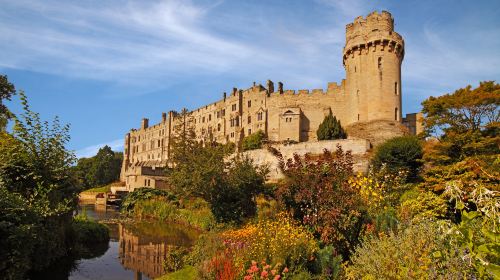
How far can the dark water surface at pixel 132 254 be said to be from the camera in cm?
1291

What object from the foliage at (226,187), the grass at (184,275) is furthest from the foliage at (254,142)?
the grass at (184,275)

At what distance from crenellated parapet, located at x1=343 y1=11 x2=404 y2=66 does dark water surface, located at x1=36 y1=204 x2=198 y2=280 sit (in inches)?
1264

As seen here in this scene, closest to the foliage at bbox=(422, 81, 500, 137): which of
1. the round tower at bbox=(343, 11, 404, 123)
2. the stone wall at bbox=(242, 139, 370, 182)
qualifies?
the stone wall at bbox=(242, 139, 370, 182)

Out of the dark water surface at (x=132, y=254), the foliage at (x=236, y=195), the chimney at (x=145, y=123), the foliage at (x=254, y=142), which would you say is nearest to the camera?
the dark water surface at (x=132, y=254)

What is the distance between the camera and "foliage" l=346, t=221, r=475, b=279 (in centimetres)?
590

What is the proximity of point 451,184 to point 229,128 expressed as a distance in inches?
2393

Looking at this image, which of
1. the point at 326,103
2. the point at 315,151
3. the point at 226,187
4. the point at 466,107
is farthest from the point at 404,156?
the point at 326,103

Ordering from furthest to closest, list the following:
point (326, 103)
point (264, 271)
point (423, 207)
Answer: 1. point (326, 103)
2. point (423, 207)
3. point (264, 271)

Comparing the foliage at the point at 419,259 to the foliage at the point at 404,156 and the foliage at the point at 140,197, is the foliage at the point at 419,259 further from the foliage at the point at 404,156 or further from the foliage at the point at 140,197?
the foliage at the point at 140,197

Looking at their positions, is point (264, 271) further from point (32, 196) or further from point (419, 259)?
point (32, 196)

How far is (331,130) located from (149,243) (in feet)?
104

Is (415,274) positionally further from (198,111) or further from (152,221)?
(198,111)

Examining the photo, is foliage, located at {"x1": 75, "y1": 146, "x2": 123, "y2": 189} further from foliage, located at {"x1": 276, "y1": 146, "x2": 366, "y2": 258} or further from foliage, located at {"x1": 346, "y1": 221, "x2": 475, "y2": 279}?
foliage, located at {"x1": 346, "y1": 221, "x2": 475, "y2": 279}

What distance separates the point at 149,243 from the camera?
1906 centimetres
